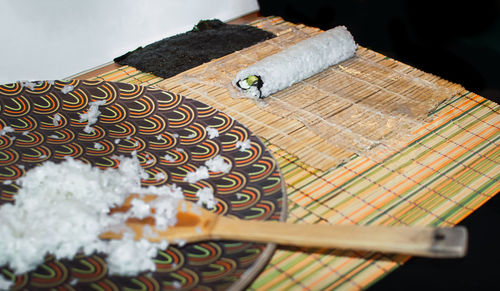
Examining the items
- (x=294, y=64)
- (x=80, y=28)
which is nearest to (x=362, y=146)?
(x=294, y=64)

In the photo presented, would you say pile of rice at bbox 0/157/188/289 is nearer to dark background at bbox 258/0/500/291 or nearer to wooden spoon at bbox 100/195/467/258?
wooden spoon at bbox 100/195/467/258

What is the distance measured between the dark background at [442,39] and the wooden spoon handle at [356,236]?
0.72 ft

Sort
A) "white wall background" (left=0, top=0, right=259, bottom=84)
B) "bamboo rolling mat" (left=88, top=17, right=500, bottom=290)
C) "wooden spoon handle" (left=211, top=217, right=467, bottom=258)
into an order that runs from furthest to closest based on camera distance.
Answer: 1. "white wall background" (left=0, top=0, right=259, bottom=84)
2. "bamboo rolling mat" (left=88, top=17, right=500, bottom=290)
3. "wooden spoon handle" (left=211, top=217, right=467, bottom=258)

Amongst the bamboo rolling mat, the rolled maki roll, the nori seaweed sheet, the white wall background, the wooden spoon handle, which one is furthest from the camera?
the white wall background

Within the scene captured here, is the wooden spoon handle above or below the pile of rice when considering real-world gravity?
below

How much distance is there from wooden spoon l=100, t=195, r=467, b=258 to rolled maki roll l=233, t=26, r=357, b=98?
587mm

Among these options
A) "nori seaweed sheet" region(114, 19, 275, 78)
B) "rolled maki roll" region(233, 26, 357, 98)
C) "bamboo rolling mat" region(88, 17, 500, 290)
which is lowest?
"bamboo rolling mat" region(88, 17, 500, 290)

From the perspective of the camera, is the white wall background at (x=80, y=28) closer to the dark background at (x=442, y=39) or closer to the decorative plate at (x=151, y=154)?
the dark background at (x=442, y=39)

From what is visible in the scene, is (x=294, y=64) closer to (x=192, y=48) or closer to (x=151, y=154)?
(x=192, y=48)

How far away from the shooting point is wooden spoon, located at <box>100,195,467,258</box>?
68cm

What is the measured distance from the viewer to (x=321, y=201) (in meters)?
1.04

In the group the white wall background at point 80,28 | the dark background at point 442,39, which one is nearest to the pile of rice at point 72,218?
the dark background at point 442,39

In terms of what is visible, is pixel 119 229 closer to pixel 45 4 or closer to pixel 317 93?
pixel 317 93

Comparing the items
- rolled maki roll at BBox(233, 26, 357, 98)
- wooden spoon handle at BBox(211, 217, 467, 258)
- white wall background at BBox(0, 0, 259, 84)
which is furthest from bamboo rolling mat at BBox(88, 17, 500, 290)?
white wall background at BBox(0, 0, 259, 84)
